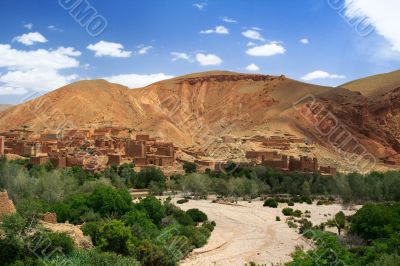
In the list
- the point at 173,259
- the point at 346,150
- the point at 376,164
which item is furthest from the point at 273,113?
the point at 173,259

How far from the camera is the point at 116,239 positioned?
18.4 m

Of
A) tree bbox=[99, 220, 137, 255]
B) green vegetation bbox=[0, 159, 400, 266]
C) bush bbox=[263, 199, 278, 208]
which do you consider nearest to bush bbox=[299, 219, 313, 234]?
green vegetation bbox=[0, 159, 400, 266]

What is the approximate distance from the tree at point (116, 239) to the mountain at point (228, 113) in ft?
147

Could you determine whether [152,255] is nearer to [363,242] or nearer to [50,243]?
[50,243]

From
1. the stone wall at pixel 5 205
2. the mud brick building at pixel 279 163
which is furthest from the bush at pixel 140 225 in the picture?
the mud brick building at pixel 279 163

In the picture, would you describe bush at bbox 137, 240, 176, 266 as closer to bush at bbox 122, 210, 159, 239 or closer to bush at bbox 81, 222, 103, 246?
bush at bbox 81, 222, 103, 246

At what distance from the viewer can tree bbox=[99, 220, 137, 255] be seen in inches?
719

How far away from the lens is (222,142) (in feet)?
243

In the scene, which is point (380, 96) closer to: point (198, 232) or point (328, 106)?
point (328, 106)

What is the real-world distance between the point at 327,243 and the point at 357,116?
7263 centimetres

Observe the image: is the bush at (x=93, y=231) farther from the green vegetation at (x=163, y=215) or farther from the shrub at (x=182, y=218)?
the shrub at (x=182, y=218)

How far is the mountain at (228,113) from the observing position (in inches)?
3051

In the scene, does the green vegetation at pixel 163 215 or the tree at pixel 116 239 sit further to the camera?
the tree at pixel 116 239

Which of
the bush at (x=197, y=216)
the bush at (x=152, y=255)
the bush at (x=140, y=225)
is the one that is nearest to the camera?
the bush at (x=152, y=255)
